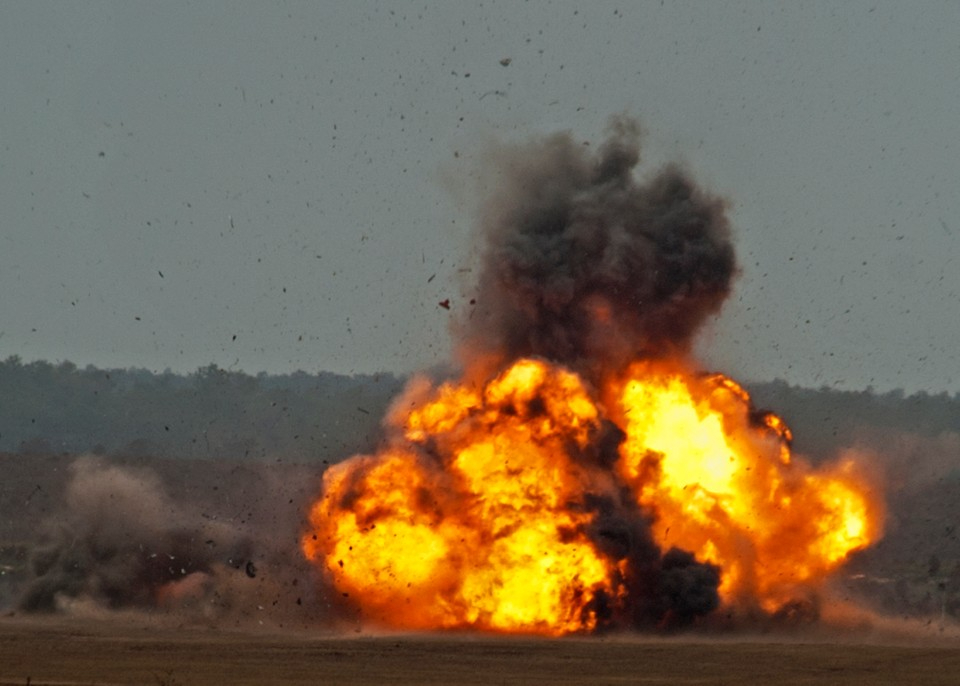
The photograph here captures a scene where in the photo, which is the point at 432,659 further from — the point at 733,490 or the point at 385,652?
the point at 733,490

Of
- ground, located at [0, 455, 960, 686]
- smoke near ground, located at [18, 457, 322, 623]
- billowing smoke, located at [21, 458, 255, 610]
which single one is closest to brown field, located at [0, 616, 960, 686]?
ground, located at [0, 455, 960, 686]

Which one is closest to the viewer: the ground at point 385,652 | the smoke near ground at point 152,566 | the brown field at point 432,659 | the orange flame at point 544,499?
the brown field at point 432,659

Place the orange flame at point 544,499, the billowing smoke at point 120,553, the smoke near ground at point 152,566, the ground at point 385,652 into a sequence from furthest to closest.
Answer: the billowing smoke at point 120,553 → the smoke near ground at point 152,566 → the orange flame at point 544,499 → the ground at point 385,652

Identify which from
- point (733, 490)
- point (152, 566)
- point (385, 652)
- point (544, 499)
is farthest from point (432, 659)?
point (152, 566)

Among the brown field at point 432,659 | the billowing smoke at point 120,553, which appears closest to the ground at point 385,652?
the brown field at point 432,659

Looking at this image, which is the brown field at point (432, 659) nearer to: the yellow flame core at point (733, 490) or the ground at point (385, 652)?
the ground at point (385, 652)

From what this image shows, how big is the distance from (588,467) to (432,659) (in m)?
11.4

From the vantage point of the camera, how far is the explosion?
76.8 meters

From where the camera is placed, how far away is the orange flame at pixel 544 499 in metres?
76.4

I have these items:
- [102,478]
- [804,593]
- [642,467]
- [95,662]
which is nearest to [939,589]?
[804,593]

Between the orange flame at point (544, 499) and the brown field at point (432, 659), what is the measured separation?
2177 millimetres

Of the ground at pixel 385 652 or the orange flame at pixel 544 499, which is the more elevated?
the orange flame at pixel 544 499

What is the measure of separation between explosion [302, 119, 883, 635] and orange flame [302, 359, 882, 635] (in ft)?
0.25

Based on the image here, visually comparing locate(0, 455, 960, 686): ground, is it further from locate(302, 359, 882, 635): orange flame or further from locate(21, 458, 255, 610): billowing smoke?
locate(302, 359, 882, 635): orange flame
